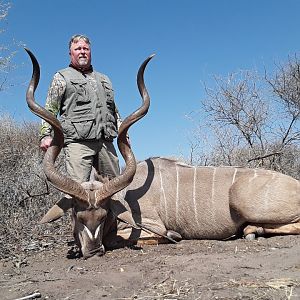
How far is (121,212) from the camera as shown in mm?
3842

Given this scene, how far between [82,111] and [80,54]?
53 centimetres

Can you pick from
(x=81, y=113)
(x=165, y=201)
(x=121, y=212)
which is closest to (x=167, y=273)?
(x=121, y=212)

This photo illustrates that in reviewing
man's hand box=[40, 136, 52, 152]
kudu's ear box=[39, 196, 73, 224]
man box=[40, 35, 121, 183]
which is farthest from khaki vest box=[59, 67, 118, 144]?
kudu's ear box=[39, 196, 73, 224]

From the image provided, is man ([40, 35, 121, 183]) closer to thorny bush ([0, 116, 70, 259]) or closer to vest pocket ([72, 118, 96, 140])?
vest pocket ([72, 118, 96, 140])

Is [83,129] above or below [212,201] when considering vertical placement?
above

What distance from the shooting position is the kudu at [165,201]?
369 cm

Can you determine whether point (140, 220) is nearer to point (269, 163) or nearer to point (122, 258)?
point (122, 258)

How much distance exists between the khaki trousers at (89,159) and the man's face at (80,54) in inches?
28.1

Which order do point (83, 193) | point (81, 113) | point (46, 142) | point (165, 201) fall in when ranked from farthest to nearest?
point (165, 201) → point (81, 113) → point (46, 142) → point (83, 193)

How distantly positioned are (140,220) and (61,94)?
131cm

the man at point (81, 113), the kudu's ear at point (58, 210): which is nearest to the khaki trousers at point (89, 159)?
the man at point (81, 113)

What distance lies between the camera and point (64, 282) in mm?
2777

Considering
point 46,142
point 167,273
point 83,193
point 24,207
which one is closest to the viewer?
A: point 167,273

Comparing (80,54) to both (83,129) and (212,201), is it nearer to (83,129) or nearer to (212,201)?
(83,129)
